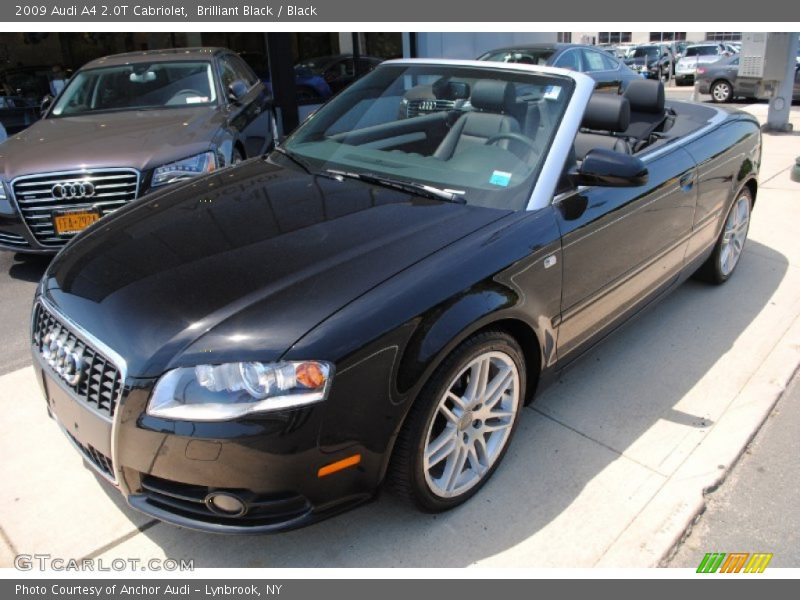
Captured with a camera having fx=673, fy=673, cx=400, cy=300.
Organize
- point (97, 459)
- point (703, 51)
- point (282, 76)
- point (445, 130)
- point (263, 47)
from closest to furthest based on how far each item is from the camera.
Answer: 1. point (97, 459)
2. point (445, 130)
3. point (282, 76)
4. point (263, 47)
5. point (703, 51)

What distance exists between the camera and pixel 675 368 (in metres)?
3.65

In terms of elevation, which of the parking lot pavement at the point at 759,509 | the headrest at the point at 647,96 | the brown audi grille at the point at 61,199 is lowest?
the parking lot pavement at the point at 759,509

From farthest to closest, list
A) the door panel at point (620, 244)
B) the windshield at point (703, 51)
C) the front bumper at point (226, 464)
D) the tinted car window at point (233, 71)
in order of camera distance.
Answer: the windshield at point (703, 51), the tinted car window at point (233, 71), the door panel at point (620, 244), the front bumper at point (226, 464)

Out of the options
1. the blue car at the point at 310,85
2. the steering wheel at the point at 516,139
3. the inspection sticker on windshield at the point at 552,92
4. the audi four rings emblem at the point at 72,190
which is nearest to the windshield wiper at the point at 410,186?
the steering wheel at the point at 516,139

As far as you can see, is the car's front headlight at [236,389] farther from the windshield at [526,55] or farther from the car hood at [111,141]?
the windshield at [526,55]

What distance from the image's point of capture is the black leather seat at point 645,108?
4.26m

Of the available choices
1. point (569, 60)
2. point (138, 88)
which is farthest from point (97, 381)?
point (569, 60)

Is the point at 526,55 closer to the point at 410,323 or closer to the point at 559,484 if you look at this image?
the point at 559,484

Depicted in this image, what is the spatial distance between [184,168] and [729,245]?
3875mm

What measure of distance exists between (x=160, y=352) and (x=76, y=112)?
188 inches

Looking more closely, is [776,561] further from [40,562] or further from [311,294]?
[40,562]

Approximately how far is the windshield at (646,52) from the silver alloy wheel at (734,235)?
2612 cm

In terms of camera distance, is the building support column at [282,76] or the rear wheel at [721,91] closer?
the building support column at [282,76]

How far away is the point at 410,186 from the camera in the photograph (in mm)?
2875
